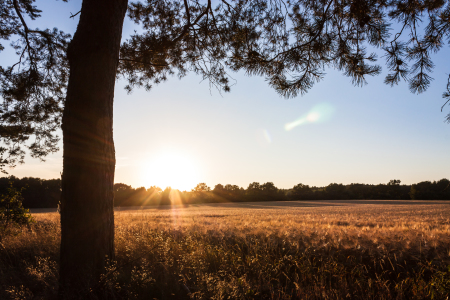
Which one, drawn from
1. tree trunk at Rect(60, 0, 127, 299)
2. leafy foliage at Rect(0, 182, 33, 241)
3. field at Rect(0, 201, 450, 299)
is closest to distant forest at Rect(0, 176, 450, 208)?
leafy foliage at Rect(0, 182, 33, 241)

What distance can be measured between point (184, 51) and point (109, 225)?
4.92 m

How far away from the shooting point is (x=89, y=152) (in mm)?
3330

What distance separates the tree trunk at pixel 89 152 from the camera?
3217 mm

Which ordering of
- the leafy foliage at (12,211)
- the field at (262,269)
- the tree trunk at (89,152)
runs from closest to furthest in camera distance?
the field at (262,269) → the tree trunk at (89,152) → the leafy foliage at (12,211)

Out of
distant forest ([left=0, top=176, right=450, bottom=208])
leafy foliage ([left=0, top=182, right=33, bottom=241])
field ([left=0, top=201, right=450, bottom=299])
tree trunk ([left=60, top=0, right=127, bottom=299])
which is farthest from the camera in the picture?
distant forest ([left=0, top=176, right=450, bottom=208])

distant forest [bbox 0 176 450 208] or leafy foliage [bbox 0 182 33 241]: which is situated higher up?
leafy foliage [bbox 0 182 33 241]

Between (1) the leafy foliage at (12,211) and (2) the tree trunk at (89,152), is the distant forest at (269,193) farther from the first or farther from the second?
(2) the tree trunk at (89,152)

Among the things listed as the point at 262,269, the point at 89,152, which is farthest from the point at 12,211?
the point at 262,269

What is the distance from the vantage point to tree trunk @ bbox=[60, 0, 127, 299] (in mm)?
3217

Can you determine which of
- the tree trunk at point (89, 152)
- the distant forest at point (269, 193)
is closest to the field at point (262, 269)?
the tree trunk at point (89, 152)

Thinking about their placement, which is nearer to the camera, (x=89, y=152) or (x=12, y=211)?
(x=89, y=152)

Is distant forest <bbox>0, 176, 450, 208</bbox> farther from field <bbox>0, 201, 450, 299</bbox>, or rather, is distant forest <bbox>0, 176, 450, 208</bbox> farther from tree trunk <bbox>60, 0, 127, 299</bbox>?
tree trunk <bbox>60, 0, 127, 299</bbox>

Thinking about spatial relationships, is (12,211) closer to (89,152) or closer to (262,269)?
(89,152)

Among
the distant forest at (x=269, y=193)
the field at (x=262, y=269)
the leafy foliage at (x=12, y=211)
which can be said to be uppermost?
the leafy foliage at (x=12, y=211)
